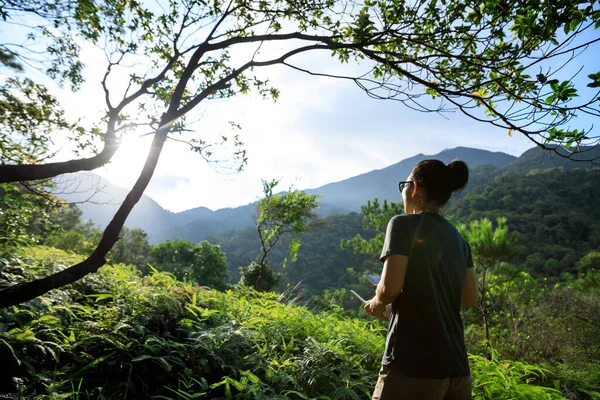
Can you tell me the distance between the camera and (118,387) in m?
1.97

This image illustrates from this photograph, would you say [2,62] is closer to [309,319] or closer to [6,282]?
[6,282]

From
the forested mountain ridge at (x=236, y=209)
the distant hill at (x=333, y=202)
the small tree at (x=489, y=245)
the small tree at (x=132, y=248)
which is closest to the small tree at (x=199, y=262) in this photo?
the small tree at (x=132, y=248)

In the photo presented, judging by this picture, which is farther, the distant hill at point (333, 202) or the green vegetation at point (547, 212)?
the distant hill at point (333, 202)

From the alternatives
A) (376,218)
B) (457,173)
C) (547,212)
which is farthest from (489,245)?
(547,212)

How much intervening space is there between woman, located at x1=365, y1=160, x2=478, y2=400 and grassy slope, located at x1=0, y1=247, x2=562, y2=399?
0.84 meters

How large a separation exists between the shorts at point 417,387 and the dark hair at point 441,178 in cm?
78

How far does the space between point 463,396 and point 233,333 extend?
1.78m

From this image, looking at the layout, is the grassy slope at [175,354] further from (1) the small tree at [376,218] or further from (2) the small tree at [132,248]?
(2) the small tree at [132,248]

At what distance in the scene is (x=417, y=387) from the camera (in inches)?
48.9

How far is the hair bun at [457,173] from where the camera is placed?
146 centimetres

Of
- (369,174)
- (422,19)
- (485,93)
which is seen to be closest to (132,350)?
(485,93)

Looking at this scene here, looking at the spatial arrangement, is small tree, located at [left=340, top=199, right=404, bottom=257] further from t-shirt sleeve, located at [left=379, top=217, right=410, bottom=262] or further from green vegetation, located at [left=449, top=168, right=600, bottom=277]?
green vegetation, located at [left=449, top=168, right=600, bottom=277]

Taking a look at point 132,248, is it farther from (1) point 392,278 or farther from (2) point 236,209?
(2) point 236,209

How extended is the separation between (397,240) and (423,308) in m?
0.31
